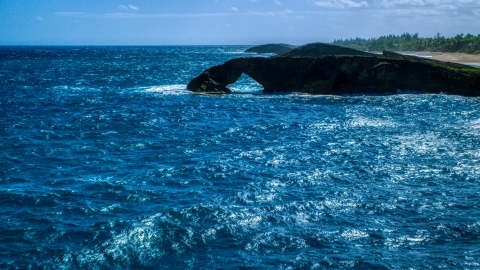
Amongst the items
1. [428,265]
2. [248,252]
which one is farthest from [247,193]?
[428,265]

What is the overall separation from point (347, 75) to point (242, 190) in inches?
1578

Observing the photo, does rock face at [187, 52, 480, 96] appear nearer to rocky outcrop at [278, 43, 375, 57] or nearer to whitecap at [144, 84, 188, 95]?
whitecap at [144, 84, 188, 95]

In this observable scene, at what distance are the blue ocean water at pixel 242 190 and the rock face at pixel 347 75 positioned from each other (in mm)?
13936

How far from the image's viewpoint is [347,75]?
5766 cm

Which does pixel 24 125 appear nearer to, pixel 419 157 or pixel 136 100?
pixel 136 100

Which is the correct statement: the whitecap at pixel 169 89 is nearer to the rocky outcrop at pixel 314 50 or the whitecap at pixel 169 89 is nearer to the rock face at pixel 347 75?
the rock face at pixel 347 75

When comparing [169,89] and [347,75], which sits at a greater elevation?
[347,75]

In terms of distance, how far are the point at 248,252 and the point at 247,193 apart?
586cm

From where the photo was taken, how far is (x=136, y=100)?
175ft

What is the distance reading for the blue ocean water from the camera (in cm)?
1557

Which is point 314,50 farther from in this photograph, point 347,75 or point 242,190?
point 242,190

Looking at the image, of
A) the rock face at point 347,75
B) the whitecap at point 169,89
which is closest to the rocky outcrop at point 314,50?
the rock face at point 347,75

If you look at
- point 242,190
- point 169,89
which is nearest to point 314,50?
point 169,89

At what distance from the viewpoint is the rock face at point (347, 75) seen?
54.8m
